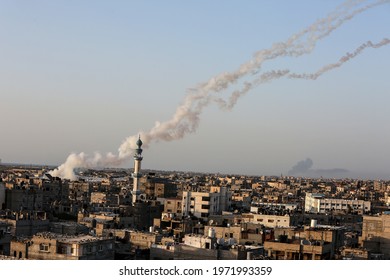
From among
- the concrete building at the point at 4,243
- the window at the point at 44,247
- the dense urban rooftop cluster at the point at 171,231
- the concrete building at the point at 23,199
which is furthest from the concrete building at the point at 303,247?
the concrete building at the point at 23,199

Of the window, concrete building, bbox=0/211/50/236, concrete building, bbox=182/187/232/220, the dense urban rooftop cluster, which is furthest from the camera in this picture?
concrete building, bbox=182/187/232/220

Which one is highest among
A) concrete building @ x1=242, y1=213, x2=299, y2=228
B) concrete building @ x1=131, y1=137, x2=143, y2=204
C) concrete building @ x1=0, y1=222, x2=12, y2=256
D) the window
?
concrete building @ x1=131, y1=137, x2=143, y2=204

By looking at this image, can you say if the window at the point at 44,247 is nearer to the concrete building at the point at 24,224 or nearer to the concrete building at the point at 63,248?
the concrete building at the point at 63,248

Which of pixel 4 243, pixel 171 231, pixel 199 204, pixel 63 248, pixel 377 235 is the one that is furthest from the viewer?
pixel 199 204

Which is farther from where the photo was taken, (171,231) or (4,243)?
(171,231)

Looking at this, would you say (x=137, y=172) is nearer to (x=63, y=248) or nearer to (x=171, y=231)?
(x=171, y=231)

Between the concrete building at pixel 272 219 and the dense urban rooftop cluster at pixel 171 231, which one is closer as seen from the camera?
the dense urban rooftop cluster at pixel 171 231

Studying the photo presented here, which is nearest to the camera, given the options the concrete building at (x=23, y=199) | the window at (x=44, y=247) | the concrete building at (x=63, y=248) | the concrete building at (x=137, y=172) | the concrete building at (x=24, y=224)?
the concrete building at (x=63, y=248)

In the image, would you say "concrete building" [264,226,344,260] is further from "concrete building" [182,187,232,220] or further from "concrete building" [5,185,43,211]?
"concrete building" [5,185,43,211]

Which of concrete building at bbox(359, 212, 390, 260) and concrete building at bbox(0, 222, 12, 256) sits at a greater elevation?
concrete building at bbox(359, 212, 390, 260)

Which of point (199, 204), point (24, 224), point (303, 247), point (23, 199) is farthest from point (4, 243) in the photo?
point (199, 204)

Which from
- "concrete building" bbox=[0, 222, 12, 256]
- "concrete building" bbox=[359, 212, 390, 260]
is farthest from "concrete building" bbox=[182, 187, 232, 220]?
"concrete building" bbox=[0, 222, 12, 256]

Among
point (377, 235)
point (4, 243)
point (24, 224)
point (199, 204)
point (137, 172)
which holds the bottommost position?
point (4, 243)

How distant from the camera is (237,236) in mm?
25344
